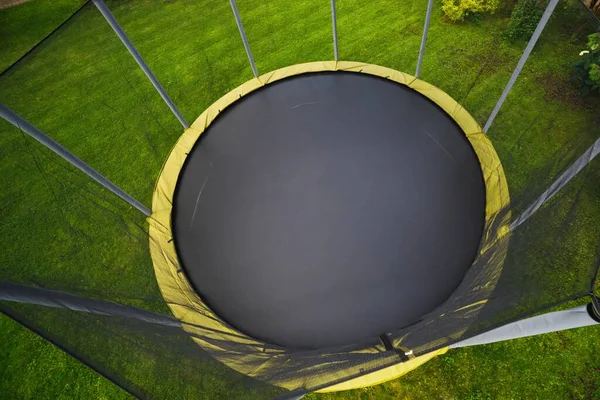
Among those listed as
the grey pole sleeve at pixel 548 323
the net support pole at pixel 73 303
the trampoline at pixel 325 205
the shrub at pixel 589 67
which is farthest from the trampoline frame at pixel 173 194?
the shrub at pixel 589 67

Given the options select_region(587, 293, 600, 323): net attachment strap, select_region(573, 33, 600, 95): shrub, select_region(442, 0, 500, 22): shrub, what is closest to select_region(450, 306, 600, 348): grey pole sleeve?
select_region(587, 293, 600, 323): net attachment strap

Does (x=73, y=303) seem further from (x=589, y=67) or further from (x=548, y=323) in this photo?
(x=589, y=67)

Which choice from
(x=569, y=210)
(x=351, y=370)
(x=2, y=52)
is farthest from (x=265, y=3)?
(x=351, y=370)

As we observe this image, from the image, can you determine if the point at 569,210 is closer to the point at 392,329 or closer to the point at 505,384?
the point at 392,329

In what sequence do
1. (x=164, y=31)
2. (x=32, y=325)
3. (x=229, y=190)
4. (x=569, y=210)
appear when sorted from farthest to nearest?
A: (x=164, y=31) → (x=229, y=190) → (x=569, y=210) → (x=32, y=325)

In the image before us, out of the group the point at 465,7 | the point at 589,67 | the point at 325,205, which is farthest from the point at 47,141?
the point at 589,67
